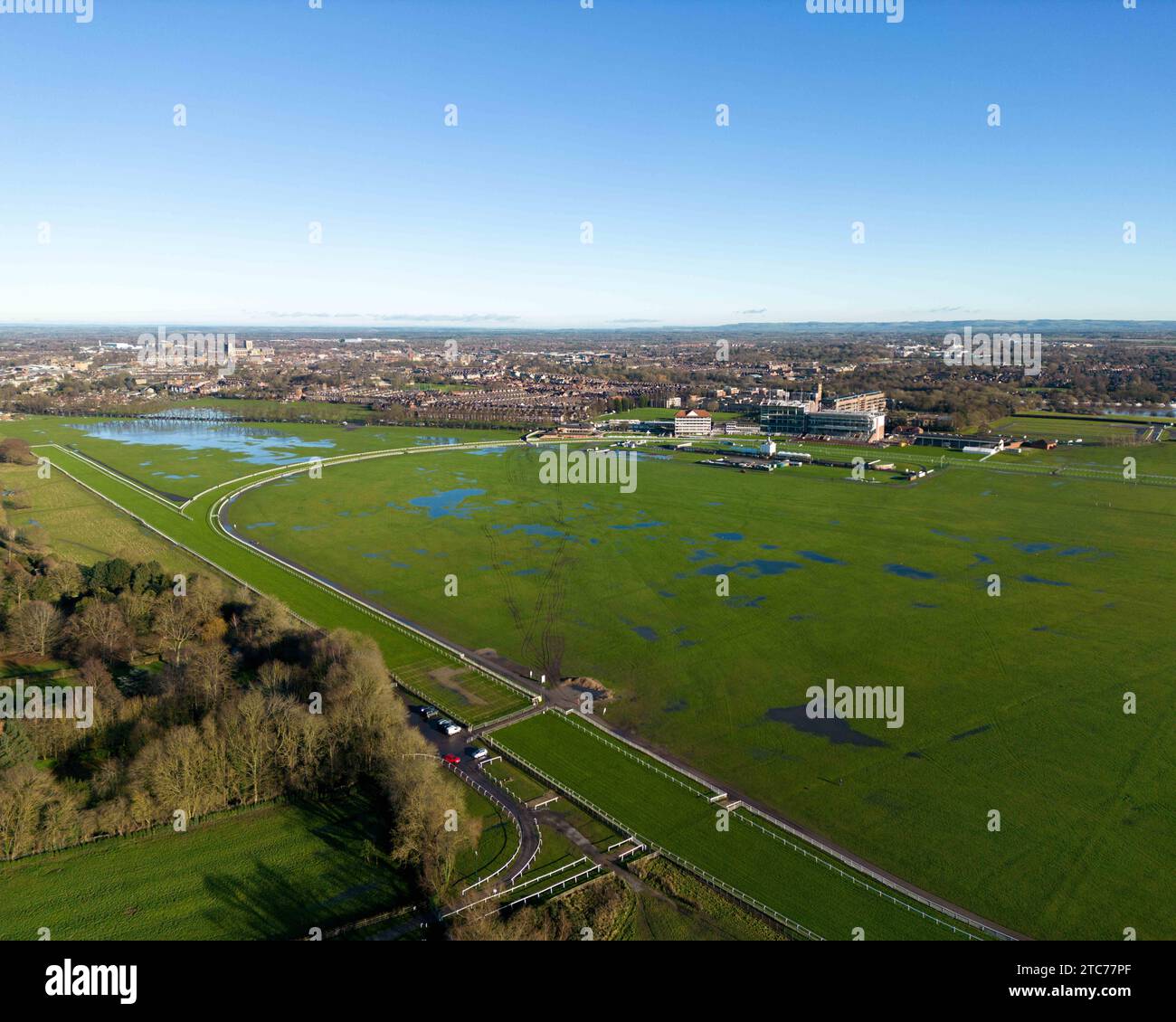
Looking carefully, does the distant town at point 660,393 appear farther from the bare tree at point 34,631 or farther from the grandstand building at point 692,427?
the bare tree at point 34,631

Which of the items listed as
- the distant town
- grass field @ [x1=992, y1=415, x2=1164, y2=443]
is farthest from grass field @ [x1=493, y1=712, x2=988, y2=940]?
grass field @ [x1=992, y1=415, x2=1164, y2=443]

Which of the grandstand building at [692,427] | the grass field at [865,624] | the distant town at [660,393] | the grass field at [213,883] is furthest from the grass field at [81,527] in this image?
the grandstand building at [692,427]

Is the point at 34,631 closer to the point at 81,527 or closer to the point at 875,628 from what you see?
the point at 81,527

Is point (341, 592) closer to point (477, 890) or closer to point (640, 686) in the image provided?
point (640, 686)

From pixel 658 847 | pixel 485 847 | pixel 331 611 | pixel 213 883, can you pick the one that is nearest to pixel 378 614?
pixel 331 611
